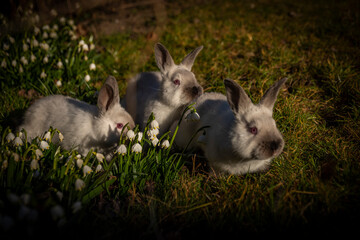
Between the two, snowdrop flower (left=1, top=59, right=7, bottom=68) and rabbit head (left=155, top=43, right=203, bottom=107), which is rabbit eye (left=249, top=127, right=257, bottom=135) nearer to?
rabbit head (left=155, top=43, right=203, bottom=107)

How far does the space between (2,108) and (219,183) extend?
3635 millimetres

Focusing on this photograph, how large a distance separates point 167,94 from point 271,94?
166 centimetres

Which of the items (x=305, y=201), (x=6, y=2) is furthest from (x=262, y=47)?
(x=6, y=2)

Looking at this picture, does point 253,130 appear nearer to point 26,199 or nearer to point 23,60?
point 26,199

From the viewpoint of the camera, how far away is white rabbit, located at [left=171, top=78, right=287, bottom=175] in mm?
2895

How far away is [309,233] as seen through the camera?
7.66 feet

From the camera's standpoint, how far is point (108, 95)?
351 centimetres

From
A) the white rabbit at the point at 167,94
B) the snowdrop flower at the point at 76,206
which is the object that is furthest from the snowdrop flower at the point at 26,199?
the white rabbit at the point at 167,94

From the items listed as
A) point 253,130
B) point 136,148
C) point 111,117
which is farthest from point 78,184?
point 253,130

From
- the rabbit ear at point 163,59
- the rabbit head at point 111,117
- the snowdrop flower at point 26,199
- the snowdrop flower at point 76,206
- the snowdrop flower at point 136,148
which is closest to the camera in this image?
the snowdrop flower at point 26,199

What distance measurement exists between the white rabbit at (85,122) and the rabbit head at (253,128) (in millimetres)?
1498

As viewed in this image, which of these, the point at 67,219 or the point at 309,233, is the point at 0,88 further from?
the point at 309,233

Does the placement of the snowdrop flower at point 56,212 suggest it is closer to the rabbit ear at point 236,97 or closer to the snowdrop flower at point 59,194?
the snowdrop flower at point 59,194

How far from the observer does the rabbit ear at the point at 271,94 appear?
3059 mm
